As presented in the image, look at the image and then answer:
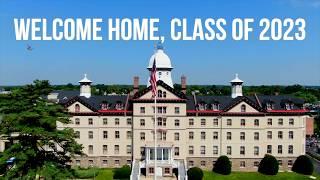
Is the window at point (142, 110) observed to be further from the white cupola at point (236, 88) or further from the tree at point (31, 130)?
the tree at point (31, 130)

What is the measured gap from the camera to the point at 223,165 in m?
77.0

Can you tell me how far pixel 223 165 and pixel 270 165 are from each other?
7.30 metres

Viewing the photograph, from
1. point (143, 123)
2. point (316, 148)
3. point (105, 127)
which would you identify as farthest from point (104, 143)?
point (316, 148)

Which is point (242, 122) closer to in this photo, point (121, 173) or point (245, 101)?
point (245, 101)

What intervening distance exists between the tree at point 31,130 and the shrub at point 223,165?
128 feet

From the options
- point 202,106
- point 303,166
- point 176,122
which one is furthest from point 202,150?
point 303,166

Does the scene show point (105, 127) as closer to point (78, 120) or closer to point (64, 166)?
point (78, 120)

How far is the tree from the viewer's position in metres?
40.4

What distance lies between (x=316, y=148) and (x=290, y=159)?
2943cm

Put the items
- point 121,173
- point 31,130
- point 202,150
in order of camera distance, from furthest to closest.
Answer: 1. point 202,150
2. point 121,173
3. point 31,130

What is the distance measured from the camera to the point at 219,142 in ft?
264

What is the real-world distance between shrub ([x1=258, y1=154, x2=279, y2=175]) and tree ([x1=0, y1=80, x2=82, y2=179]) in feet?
140

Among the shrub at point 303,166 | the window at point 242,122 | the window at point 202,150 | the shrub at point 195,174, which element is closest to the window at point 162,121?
the window at point 202,150

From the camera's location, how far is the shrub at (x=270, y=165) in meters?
76.8
